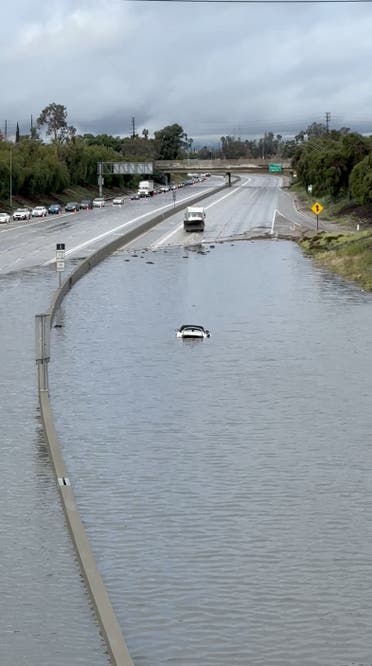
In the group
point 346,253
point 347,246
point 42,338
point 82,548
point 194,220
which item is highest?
point 42,338

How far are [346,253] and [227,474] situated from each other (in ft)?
169

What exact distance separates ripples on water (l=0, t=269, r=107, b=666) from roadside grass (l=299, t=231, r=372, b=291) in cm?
3816

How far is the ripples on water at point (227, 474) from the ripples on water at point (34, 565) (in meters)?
0.82

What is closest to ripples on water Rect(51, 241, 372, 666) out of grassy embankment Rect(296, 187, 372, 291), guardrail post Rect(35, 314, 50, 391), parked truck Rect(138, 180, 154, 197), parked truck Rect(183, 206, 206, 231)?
guardrail post Rect(35, 314, 50, 391)

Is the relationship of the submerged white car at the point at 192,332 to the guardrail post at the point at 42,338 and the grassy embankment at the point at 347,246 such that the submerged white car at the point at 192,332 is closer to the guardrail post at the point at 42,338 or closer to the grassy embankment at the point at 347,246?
the guardrail post at the point at 42,338

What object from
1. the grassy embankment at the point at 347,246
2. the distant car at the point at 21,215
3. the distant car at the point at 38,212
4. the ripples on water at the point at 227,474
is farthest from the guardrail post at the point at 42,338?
the distant car at the point at 38,212

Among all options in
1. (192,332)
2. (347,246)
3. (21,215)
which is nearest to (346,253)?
(347,246)

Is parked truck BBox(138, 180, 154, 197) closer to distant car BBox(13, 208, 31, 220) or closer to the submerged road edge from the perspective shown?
distant car BBox(13, 208, 31, 220)

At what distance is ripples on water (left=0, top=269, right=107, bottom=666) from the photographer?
57.0 ft

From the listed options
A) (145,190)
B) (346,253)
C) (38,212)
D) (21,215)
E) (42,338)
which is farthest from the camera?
(145,190)

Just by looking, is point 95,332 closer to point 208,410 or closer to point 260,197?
point 208,410

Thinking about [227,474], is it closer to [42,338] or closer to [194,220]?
[42,338]

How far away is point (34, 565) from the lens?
20.9m

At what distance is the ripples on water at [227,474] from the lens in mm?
19000
